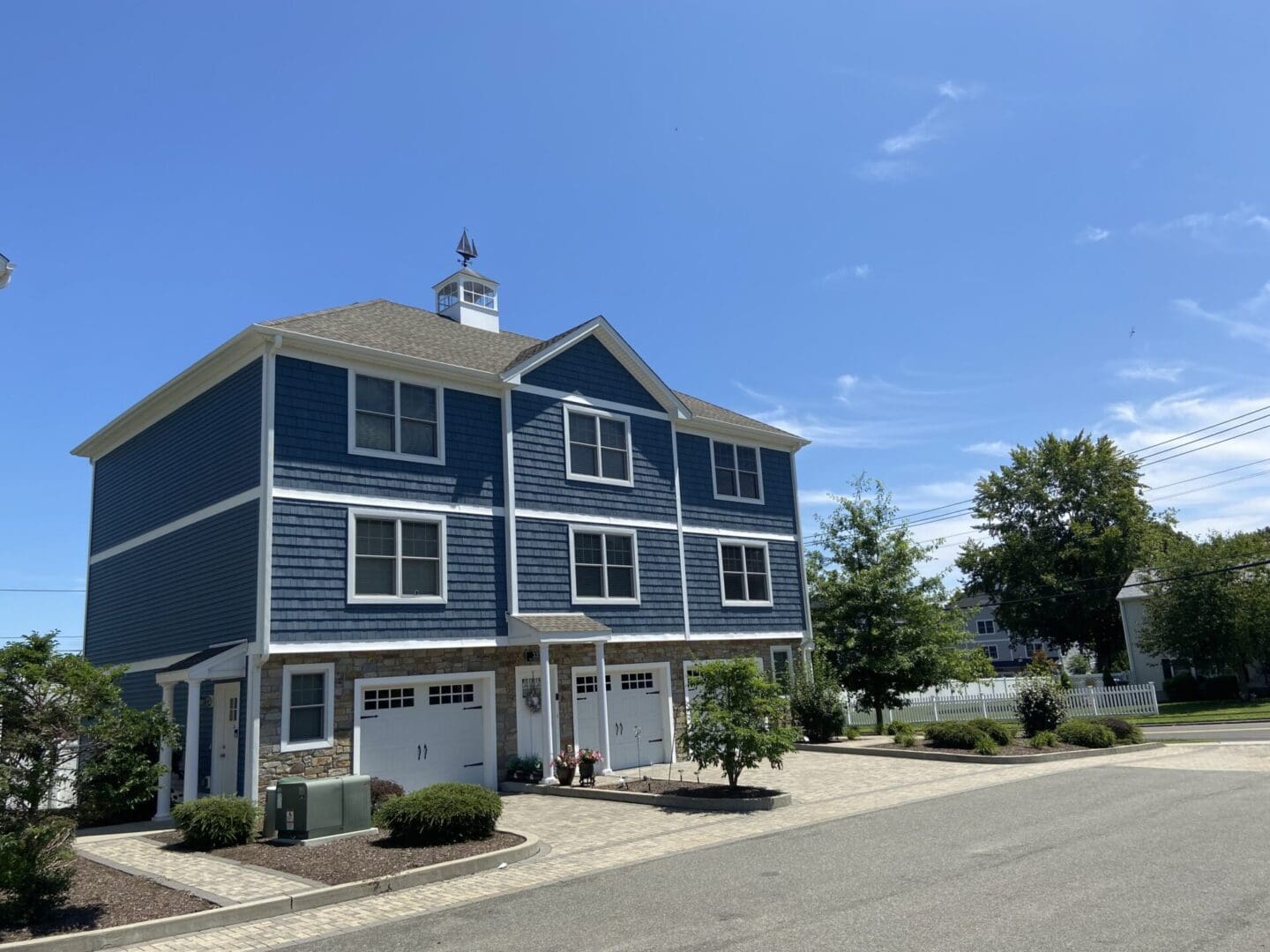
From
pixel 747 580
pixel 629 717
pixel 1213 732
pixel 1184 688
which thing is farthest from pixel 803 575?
pixel 1184 688

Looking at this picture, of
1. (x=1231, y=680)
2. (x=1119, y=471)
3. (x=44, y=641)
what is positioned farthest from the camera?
(x=1119, y=471)

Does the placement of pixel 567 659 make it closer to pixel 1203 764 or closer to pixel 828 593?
pixel 828 593

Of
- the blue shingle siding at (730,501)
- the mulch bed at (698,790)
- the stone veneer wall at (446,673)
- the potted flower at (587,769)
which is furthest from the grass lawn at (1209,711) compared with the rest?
the potted flower at (587,769)

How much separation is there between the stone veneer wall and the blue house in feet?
0.15

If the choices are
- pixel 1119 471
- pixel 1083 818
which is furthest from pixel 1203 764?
pixel 1119 471

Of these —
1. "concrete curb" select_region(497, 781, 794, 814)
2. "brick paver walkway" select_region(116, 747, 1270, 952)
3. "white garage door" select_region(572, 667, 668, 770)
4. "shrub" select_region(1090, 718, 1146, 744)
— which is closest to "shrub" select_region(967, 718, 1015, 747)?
"brick paver walkway" select_region(116, 747, 1270, 952)

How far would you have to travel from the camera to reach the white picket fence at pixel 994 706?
31.5 meters

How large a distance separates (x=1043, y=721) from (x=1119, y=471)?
32.3m

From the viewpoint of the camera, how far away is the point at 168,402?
774 inches

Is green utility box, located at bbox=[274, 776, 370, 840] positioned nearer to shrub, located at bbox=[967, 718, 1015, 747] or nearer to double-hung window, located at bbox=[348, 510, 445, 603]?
double-hung window, located at bbox=[348, 510, 445, 603]

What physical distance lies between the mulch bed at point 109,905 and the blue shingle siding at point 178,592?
18.2 ft

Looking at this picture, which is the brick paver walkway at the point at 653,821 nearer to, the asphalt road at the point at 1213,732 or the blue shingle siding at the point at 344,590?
the asphalt road at the point at 1213,732

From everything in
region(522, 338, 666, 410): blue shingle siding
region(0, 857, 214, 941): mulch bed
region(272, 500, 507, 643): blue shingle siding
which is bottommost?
region(0, 857, 214, 941): mulch bed

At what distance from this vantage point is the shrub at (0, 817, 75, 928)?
8.53 metres
